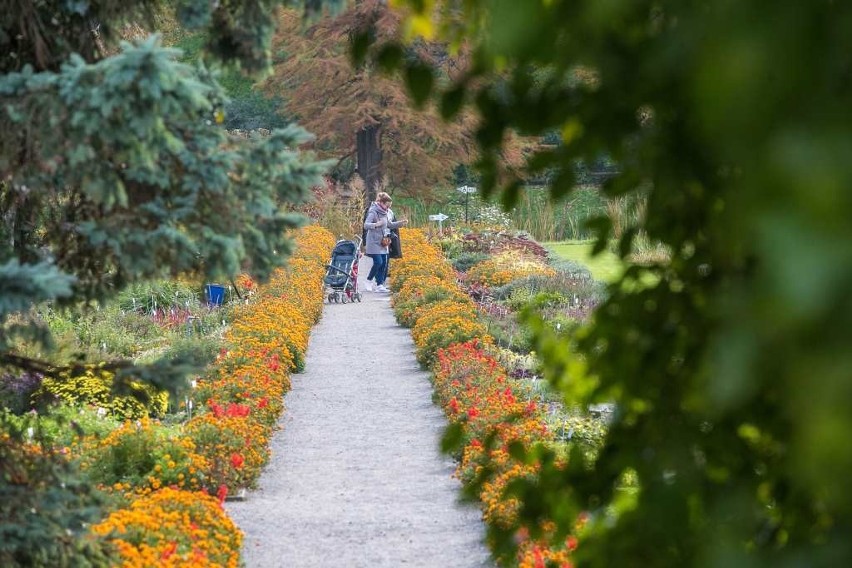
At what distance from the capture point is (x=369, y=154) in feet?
110

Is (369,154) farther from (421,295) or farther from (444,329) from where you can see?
(444,329)

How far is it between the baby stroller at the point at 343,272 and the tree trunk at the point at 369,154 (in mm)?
13484

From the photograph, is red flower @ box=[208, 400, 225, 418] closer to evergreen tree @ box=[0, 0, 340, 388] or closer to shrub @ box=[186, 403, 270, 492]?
shrub @ box=[186, 403, 270, 492]

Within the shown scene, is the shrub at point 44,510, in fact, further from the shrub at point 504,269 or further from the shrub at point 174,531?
the shrub at point 504,269

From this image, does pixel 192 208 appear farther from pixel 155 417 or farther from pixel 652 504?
pixel 155 417

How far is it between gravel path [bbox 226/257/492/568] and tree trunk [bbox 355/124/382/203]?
1945 cm

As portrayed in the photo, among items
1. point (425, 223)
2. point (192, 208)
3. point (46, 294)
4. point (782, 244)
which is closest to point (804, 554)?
A: point (782, 244)

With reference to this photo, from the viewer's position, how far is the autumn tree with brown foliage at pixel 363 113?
32.4 meters

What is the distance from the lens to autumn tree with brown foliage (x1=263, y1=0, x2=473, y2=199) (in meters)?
32.4

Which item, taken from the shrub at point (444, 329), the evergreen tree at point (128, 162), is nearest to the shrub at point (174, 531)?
the evergreen tree at point (128, 162)

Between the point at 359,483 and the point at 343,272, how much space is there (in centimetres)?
1025

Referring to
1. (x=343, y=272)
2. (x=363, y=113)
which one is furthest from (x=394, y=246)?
(x=363, y=113)

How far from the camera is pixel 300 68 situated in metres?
33.1

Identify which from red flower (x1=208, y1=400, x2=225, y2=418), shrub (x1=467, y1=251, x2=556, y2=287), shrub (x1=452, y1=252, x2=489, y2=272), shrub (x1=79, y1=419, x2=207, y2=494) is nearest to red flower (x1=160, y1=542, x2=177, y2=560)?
shrub (x1=79, y1=419, x2=207, y2=494)
